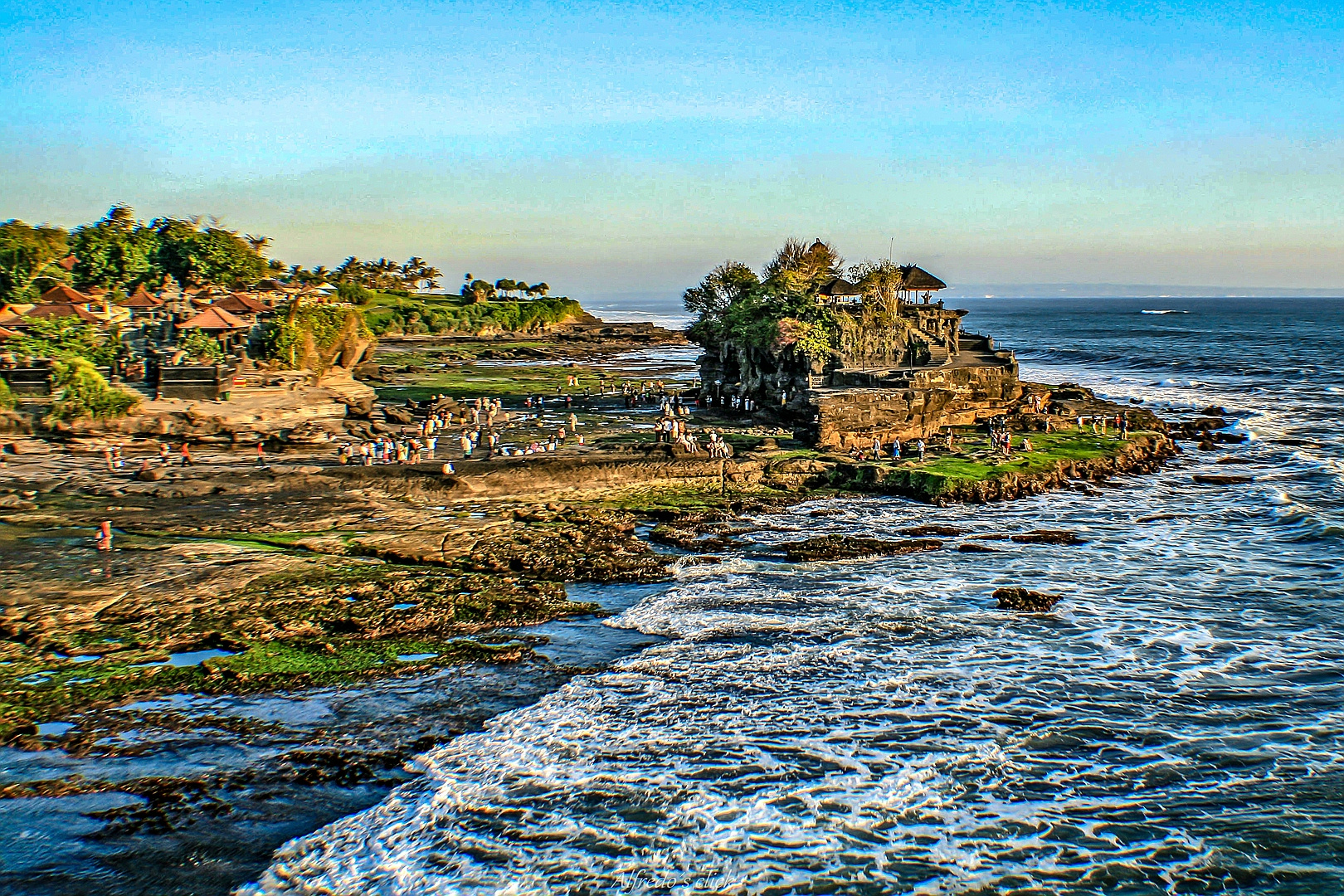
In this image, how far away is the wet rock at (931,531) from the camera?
84.3 feet

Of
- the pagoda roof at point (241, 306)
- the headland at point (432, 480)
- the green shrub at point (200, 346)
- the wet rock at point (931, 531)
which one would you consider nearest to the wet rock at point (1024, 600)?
the headland at point (432, 480)

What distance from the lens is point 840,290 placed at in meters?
47.6

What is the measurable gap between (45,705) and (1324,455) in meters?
43.0

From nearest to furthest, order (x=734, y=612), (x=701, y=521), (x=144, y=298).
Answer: (x=734, y=612) < (x=701, y=521) < (x=144, y=298)

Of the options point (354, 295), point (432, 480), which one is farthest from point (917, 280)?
point (354, 295)

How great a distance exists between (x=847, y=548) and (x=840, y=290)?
26.5 m

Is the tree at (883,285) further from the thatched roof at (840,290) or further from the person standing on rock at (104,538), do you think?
the person standing on rock at (104,538)

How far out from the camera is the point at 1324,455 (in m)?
37.3

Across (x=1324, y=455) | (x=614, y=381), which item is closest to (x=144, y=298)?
(x=614, y=381)

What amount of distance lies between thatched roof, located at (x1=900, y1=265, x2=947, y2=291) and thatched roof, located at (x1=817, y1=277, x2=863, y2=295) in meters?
3.16

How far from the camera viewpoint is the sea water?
10766 millimetres

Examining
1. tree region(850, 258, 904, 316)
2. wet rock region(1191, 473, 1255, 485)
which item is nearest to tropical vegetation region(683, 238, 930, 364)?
tree region(850, 258, 904, 316)

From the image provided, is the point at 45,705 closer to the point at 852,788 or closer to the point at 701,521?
the point at 852,788

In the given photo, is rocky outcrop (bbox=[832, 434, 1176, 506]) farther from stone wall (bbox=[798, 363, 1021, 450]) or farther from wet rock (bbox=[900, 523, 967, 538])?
stone wall (bbox=[798, 363, 1021, 450])
